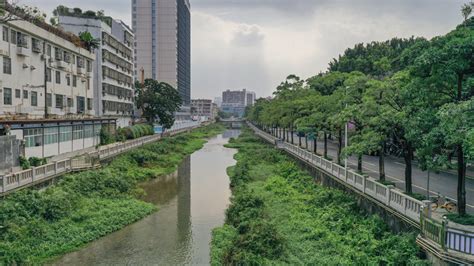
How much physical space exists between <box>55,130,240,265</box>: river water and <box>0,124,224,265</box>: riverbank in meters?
0.73

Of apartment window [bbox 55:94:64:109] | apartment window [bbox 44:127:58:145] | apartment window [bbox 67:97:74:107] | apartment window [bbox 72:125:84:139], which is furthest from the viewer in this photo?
apartment window [bbox 67:97:74:107]

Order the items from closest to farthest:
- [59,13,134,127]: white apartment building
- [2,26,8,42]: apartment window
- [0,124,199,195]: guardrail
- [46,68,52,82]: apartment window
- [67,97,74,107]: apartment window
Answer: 1. [0,124,199,195]: guardrail
2. [2,26,8,42]: apartment window
3. [46,68,52,82]: apartment window
4. [67,97,74,107]: apartment window
5. [59,13,134,127]: white apartment building

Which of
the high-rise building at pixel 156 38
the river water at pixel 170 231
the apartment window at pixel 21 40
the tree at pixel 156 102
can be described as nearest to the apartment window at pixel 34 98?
the apartment window at pixel 21 40

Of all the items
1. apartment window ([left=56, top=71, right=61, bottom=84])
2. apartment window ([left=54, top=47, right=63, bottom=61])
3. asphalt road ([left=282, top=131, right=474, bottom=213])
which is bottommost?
asphalt road ([left=282, top=131, right=474, bottom=213])

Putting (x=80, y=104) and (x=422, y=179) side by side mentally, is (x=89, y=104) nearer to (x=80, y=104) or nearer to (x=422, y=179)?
(x=80, y=104)

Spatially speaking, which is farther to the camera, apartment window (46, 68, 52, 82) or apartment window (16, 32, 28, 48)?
apartment window (46, 68, 52, 82)

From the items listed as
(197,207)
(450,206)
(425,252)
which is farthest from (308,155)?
(425,252)

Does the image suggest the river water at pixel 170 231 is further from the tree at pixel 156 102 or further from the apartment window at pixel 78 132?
the tree at pixel 156 102

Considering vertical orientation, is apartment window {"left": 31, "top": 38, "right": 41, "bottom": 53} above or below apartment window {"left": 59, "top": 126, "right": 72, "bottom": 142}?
above

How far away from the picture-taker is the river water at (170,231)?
757 inches

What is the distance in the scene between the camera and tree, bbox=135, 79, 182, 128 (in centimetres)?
7925

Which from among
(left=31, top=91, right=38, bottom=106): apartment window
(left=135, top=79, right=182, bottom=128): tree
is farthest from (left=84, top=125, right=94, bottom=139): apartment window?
(left=135, top=79, right=182, bottom=128): tree

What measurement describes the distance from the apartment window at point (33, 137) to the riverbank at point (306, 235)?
16.5m

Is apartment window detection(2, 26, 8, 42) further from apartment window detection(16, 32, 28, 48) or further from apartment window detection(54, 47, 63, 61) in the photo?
apartment window detection(54, 47, 63, 61)
